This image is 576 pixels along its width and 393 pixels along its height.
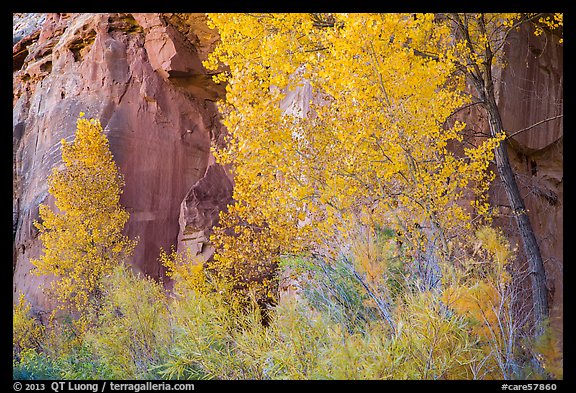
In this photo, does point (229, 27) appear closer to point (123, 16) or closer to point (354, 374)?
point (354, 374)

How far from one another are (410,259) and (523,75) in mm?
4643

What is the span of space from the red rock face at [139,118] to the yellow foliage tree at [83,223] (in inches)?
27.2

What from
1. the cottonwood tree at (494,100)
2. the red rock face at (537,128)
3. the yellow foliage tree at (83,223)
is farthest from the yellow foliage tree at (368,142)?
the yellow foliage tree at (83,223)

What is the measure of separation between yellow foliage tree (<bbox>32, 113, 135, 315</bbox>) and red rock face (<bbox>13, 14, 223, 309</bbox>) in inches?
27.2

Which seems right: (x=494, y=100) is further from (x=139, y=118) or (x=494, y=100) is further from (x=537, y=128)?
(x=139, y=118)

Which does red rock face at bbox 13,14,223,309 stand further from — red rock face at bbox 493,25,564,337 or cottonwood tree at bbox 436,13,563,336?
cottonwood tree at bbox 436,13,563,336

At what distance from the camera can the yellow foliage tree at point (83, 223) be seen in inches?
538

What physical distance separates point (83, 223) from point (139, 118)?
143 inches

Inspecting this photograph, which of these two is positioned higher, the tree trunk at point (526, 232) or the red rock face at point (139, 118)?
the red rock face at point (139, 118)

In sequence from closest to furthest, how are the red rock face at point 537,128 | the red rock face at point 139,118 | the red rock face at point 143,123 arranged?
the red rock face at point 537,128 < the red rock face at point 143,123 < the red rock face at point 139,118

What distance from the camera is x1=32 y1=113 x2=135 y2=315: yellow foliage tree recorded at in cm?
1366

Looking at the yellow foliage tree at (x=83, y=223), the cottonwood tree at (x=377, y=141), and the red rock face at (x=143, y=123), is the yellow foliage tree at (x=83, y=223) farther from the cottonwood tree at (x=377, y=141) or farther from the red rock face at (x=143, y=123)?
the cottonwood tree at (x=377, y=141)

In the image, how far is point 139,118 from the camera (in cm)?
1645

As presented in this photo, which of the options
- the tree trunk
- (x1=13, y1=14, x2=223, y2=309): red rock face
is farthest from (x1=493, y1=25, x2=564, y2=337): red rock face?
(x1=13, y1=14, x2=223, y2=309): red rock face
